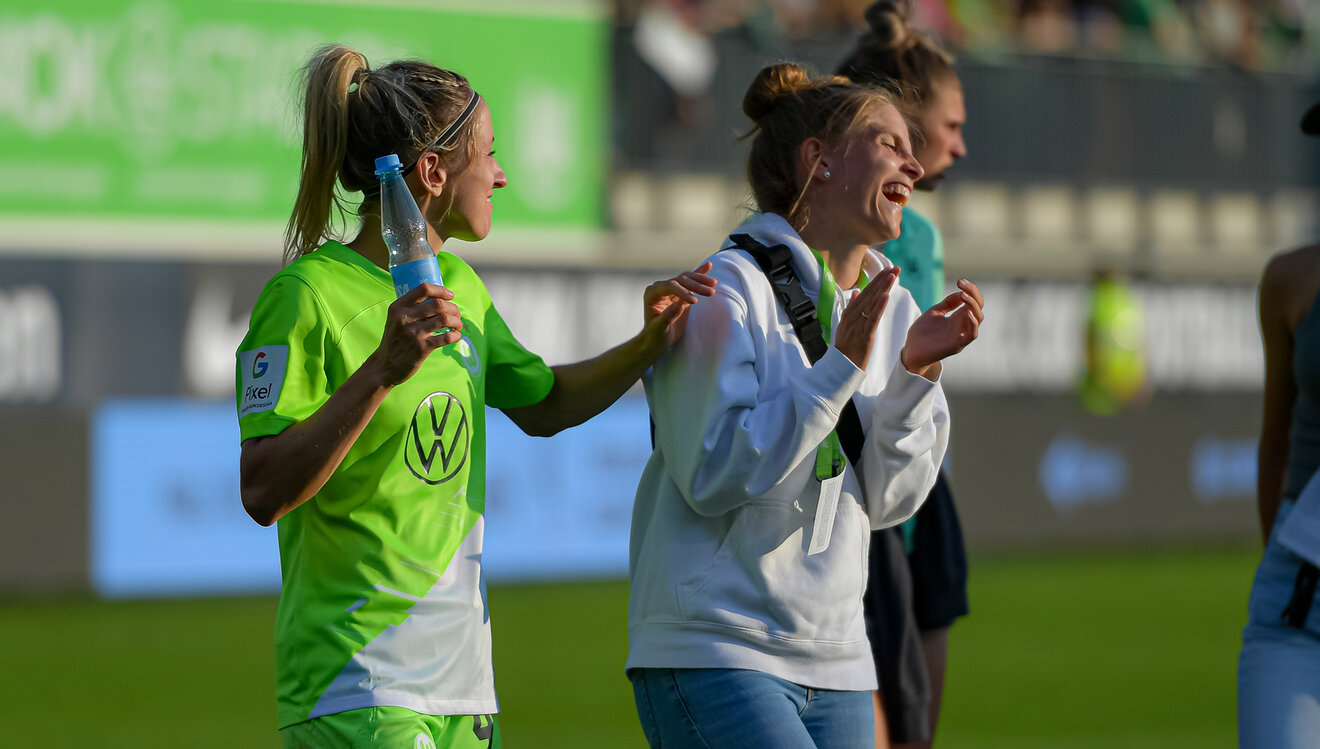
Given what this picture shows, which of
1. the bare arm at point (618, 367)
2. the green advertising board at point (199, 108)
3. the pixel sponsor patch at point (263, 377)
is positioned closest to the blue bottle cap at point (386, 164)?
the pixel sponsor patch at point (263, 377)

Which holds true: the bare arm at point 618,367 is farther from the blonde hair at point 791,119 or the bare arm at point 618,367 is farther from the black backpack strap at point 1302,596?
the black backpack strap at point 1302,596

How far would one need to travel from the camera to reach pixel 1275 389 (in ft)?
12.9

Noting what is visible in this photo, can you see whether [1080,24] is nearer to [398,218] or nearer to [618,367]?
[618,367]

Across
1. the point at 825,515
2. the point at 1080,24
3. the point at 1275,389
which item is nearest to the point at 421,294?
the point at 825,515

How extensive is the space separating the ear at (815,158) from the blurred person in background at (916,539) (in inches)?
21.8

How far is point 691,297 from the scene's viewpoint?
127 inches

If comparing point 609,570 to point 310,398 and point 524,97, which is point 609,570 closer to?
point 524,97

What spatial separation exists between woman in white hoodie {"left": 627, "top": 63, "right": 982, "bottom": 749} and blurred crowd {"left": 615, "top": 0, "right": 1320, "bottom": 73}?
41.2 feet

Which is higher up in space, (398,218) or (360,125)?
(360,125)

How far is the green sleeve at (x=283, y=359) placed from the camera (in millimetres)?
3000

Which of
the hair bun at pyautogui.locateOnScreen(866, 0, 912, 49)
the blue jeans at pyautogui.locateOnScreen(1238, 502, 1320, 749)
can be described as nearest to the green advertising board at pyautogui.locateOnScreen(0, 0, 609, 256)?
the hair bun at pyautogui.locateOnScreen(866, 0, 912, 49)

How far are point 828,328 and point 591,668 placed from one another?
7.52m

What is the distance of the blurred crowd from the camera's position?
651 inches

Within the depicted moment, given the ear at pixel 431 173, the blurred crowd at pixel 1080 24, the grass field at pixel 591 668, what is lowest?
the grass field at pixel 591 668
